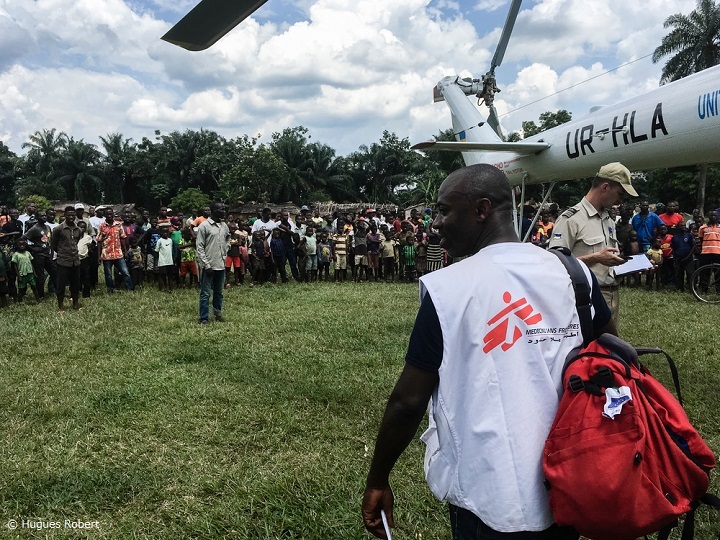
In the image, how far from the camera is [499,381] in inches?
49.7

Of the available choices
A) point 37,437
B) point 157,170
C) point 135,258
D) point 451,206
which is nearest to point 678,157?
point 451,206

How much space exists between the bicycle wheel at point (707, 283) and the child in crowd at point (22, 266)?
39.0 feet

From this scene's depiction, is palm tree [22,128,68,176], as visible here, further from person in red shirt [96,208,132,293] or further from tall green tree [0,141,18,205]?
person in red shirt [96,208,132,293]

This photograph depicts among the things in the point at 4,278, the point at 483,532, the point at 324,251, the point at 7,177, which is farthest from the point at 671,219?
the point at 7,177

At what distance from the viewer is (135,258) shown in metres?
10.4

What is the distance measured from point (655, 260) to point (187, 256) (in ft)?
32.0

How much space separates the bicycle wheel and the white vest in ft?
30.0

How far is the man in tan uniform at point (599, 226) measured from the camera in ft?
11.3

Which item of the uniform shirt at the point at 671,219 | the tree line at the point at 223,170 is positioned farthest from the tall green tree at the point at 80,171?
the uniform shirt at the point at 671,219

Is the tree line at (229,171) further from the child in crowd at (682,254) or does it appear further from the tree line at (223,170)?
the child in crowd at (682,254)

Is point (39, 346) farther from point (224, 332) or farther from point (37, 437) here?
point (37, 437)

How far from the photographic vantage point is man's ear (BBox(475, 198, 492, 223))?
148 centimetres

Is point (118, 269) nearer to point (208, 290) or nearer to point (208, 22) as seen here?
point (208, 290)

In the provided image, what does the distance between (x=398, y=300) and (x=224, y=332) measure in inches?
141
